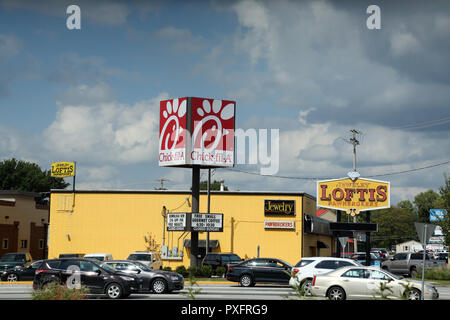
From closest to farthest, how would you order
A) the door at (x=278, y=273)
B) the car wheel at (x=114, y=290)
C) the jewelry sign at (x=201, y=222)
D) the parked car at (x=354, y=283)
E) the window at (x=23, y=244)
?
the parked car at (x=354, y=283), the car wheel at (x=114, y=290), the door at (x=278, y=273), the jewelry sign at (x=201, y=222), the window at (x=23, y=244)

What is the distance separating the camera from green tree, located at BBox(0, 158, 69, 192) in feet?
306

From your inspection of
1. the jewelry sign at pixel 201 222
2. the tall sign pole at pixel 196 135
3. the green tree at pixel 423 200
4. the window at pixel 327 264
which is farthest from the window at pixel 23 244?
the green tree at pixel 423 200

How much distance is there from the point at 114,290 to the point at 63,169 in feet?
124

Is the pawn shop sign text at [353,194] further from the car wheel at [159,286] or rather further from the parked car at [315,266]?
the car wheel at [159,286]

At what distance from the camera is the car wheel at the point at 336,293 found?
2166cm

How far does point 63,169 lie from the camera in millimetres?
58469

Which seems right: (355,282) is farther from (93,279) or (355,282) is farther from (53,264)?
(53,264)

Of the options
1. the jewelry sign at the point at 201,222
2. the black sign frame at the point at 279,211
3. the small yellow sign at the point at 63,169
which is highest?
the small yellow sign at the point at 63,169

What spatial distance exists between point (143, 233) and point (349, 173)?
60.3 feet

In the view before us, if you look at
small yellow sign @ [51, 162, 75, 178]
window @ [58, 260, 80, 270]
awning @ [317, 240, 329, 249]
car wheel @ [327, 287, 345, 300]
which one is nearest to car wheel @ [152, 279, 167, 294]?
window @ [58, 260, 80, 270]

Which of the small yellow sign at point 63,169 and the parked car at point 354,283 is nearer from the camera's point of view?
the parked car at point 354,283

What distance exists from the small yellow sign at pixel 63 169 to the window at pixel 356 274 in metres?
40.4
